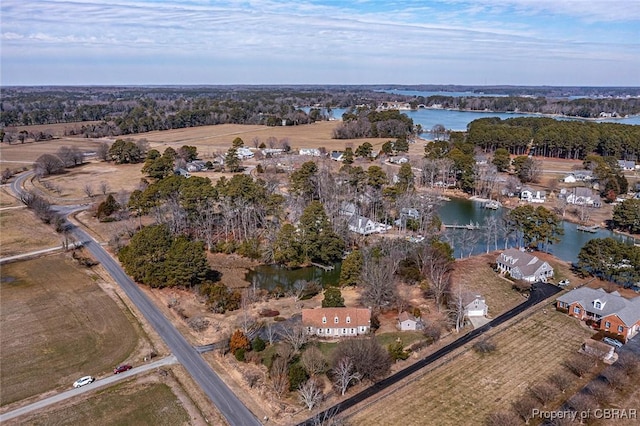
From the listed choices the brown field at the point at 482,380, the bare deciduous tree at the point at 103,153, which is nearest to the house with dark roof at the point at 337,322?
the brown field at the point at 482,380

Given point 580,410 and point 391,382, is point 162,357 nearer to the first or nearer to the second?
point 391,382

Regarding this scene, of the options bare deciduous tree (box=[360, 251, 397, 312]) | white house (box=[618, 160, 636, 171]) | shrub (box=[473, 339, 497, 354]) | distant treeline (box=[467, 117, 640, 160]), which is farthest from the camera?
distant treeline (box=[467, 117, 640, 160])

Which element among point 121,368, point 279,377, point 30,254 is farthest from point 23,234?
point 279,377

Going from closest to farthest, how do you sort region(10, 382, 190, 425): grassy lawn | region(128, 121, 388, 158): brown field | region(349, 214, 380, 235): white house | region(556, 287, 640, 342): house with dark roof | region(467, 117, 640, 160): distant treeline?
region(10, 382, 190, 425): grassy lawn → region(556, 287, 640, 342): house with dark roof → region(349, 214, 380, 235): white house → region(467, 117, 640, 160): distant treeline → region(128, 121, 388, 158): brown field

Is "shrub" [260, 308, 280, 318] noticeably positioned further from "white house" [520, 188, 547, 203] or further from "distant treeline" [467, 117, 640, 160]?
"distant treeline" [467, 117, 640, 160]

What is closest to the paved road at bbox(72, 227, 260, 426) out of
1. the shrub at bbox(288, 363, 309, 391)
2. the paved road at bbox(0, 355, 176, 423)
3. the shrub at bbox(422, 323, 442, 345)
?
the paved road at bbox(0, 355, 176, 423)

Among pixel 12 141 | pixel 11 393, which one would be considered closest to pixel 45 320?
pixel 11 393

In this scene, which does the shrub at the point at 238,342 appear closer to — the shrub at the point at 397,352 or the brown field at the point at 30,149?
the shrub at the point at 397,352
